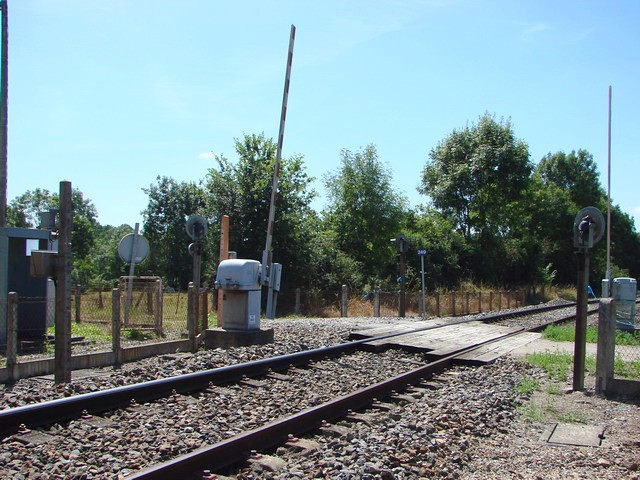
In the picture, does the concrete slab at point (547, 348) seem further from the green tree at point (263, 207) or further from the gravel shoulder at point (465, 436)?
the green tree at point (263, 207)

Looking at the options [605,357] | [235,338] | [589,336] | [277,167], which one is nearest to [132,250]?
[277,167]

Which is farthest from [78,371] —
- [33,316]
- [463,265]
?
[463,265]

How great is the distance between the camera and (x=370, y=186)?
39312 millimetres

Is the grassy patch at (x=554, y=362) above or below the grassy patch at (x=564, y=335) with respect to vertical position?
above

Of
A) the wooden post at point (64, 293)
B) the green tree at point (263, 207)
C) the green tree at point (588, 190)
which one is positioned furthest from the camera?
the green tree at point (588, 190)

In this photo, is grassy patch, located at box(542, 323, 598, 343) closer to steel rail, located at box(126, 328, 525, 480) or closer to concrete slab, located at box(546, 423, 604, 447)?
steel rail, located at box(126, 328, 525, 480)

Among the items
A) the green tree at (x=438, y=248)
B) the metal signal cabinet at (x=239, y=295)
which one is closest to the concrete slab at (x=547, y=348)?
the metal signal cabinet at (x=239, y=295)

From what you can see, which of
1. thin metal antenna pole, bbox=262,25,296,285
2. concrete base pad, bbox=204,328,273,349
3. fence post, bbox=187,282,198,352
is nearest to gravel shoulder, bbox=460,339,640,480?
concrete base pad, bbox=204,328,273,349

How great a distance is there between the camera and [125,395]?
6.41 m

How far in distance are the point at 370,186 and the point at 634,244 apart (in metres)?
58.2

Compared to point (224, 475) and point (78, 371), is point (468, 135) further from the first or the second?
point (224, 475)

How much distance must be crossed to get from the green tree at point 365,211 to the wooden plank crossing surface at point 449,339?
21.5 meters

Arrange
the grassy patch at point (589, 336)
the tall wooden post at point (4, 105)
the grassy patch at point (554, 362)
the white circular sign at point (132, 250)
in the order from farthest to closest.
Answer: the tall wooden post at point (4, 105) < the white circular sign at point (132, 250) < the grassy patch at point (589, 336) < the grassy patch at point (554, 362)

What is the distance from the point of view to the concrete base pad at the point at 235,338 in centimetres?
1147
